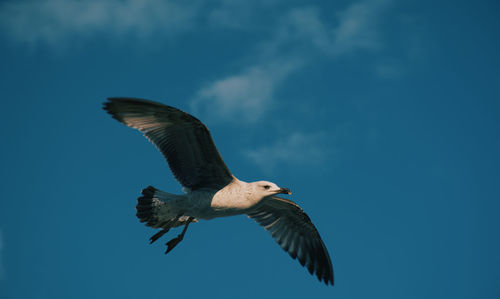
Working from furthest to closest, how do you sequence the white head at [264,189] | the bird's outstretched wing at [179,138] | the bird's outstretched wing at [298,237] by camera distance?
the bird's outstretched wing at [298,237], the white head at [264,189], the bird's outstretched wing at [179,138]

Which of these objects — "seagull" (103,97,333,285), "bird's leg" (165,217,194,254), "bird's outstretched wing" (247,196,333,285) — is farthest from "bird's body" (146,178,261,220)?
"bird's outstretched wing" (247,196,333,285)

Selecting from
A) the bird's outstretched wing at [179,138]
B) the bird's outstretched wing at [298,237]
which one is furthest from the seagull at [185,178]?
the bird's outstretched wing at [298,237]

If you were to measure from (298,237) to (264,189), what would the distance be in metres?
2.55

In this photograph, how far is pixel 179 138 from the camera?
8.15m

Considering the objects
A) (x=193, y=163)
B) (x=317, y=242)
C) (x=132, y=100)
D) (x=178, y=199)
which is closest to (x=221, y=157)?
(x=193, y=163)

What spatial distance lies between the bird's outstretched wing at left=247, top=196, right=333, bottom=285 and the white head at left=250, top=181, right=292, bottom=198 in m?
2.00

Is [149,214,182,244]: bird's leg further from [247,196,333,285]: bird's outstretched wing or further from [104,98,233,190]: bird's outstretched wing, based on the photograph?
[247,196,333,285]: bird's outstretched wing

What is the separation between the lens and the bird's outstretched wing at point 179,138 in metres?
7.80

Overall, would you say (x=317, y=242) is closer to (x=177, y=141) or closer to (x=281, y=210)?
(x=281, y=210)

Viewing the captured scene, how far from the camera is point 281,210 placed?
10.1m

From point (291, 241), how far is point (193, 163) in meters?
3.19

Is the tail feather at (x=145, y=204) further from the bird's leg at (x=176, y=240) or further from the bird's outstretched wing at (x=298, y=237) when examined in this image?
the bird's outstretched wing at (x=298, y=237)

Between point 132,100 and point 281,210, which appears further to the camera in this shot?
point 281,210

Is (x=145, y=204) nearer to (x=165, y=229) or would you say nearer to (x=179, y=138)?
(x=165, y=229)
